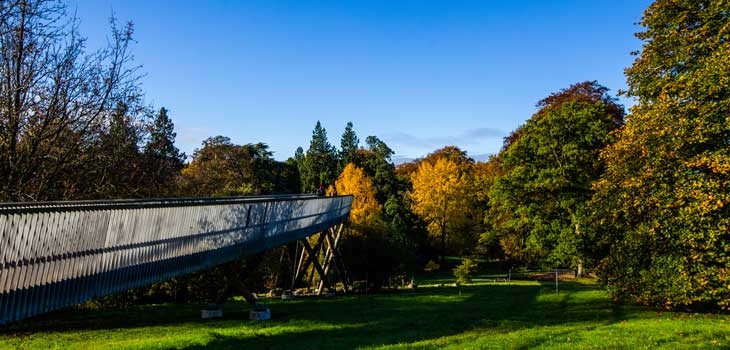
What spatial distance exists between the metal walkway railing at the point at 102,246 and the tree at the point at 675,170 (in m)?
14.0

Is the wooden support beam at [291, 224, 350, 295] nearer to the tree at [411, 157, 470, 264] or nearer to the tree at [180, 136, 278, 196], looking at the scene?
Result: the tree at [180, 136, 278, 196]

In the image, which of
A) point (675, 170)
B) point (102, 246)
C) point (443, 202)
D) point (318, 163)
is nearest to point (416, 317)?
point (675, 170)

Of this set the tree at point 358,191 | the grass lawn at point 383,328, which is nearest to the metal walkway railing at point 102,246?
the grass lawn at point 383,328

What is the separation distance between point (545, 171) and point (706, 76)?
52.9 ft

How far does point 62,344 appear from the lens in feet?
45.9

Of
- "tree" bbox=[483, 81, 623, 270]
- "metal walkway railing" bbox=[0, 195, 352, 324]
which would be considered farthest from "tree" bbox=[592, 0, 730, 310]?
"metal walkway railing" bbox=[0, 195, 352, 324]

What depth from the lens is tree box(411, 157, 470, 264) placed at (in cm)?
5853

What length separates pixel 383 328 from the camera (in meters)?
17.0

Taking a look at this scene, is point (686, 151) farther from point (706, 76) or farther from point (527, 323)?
point (527, 323)

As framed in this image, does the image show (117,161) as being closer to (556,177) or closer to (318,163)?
(556,177)

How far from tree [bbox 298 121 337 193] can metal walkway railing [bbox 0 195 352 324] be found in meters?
59.2

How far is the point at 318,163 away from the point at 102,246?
7116 cm

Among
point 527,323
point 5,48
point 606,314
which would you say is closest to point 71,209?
point 5,48

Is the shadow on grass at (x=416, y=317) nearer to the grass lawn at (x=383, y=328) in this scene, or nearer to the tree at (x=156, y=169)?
the grass lawn at (x=383, y=328)
